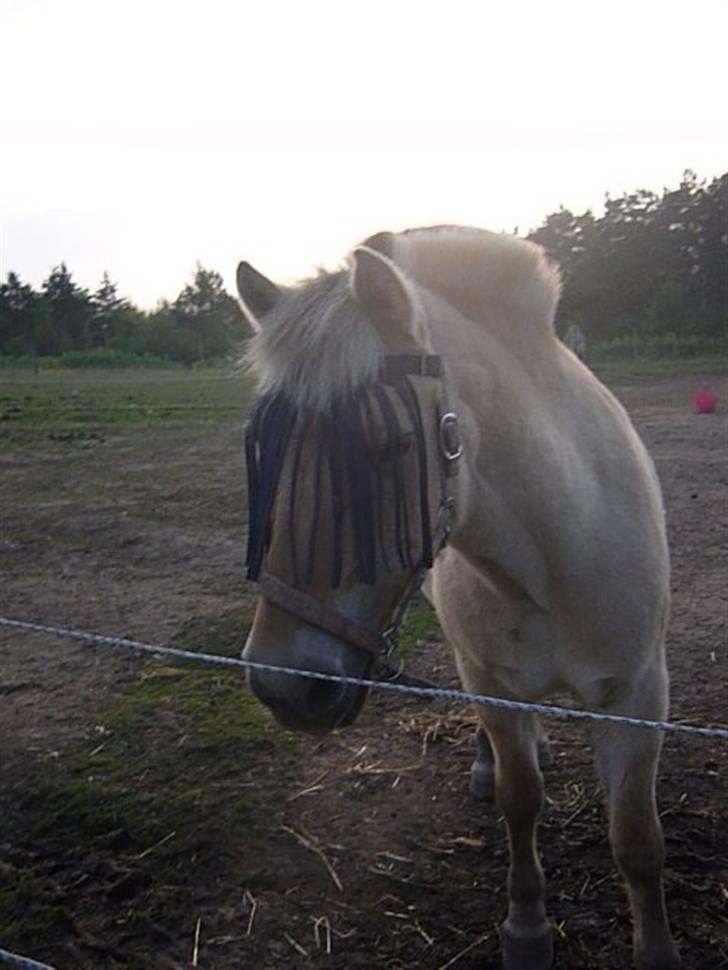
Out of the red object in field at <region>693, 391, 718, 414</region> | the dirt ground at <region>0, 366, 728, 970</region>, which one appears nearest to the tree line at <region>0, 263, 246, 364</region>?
the red object in field at <region>693, 391, 718, 414</region>

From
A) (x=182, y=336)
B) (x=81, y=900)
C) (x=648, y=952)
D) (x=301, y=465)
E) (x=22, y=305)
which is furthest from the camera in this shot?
(x=22, y=305)

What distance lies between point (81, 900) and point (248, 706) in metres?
1.44

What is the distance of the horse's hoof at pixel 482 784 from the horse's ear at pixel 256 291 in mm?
2275

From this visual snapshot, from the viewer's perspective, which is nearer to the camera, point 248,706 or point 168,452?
point 248,706

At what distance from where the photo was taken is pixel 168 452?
1342 cm

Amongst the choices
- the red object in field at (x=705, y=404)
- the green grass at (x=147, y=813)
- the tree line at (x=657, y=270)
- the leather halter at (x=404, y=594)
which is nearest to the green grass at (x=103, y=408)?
the red object in field at (x=705, y=404)

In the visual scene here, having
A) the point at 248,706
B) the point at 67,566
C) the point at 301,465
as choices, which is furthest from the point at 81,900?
the point at 67,566

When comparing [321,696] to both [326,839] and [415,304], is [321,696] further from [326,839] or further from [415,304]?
[326,839]

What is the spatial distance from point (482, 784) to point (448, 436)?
2.19 metres

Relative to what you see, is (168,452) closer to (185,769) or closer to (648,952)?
(185,769)

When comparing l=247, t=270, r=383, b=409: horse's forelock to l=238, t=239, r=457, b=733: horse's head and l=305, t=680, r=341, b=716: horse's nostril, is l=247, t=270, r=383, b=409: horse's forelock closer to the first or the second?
l=238, t=239, r=457, b=733: horse's head

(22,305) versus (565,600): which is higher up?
(22,305)

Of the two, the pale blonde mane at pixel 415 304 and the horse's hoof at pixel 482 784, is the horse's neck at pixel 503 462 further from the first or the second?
the horse's hoof at pixel 482 784

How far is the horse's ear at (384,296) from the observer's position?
1.88 metres
